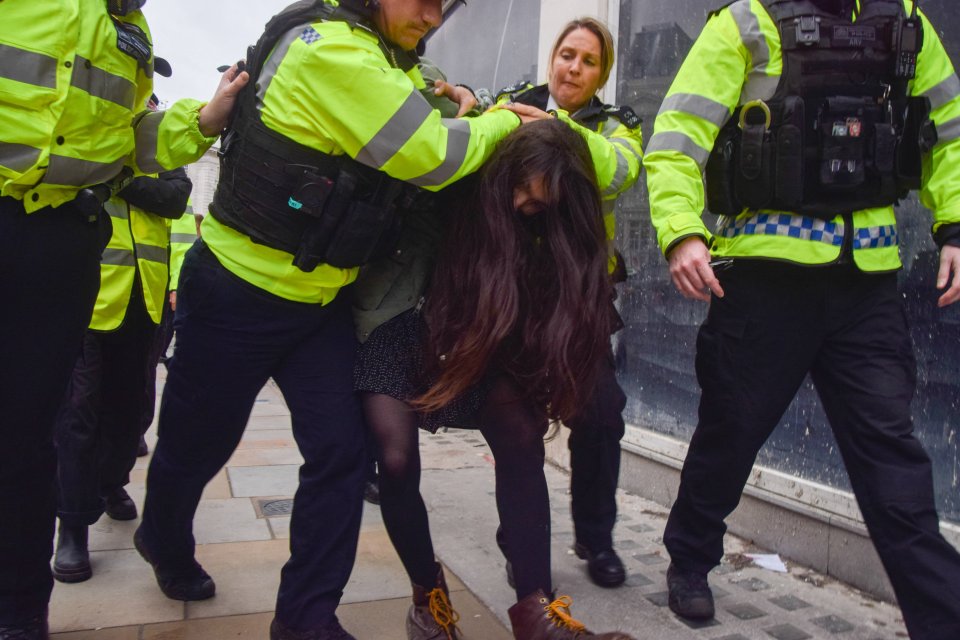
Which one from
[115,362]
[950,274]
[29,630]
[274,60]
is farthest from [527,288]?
[115,362]

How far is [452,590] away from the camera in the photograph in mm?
2748

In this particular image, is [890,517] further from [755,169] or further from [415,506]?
[415,506]

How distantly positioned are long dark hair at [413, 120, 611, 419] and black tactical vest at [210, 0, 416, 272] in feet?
0.73

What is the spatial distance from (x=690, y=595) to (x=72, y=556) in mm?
2074

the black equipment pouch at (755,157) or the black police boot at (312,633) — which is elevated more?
the black equipment pouch at (755,157)

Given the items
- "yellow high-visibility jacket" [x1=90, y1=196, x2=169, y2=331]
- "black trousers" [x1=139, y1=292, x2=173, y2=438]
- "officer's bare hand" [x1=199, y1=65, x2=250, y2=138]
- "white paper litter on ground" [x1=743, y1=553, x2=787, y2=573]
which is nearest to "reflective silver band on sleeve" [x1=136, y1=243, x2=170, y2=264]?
"yellow high-visibility jacket" [x1=90, y1=196, x2=169, y2=331]

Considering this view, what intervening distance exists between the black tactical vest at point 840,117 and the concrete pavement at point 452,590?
4.38 ft

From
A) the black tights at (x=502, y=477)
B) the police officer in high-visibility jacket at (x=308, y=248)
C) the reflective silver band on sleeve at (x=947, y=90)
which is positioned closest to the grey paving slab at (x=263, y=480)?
the police officer in high-visibility jacket at (x=308, y=248)

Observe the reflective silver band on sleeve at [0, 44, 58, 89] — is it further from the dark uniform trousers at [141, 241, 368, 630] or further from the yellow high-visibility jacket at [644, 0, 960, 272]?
the yellow high-visibility jacket at [644, 0, 960, 272]

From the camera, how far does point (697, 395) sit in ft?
12.4

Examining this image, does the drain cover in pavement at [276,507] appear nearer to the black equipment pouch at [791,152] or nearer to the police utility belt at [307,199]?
the police utility belt at [307,199]

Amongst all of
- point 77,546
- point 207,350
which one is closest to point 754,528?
point 207,350

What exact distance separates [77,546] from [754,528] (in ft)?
8.40

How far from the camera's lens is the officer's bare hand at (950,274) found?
2.13m
